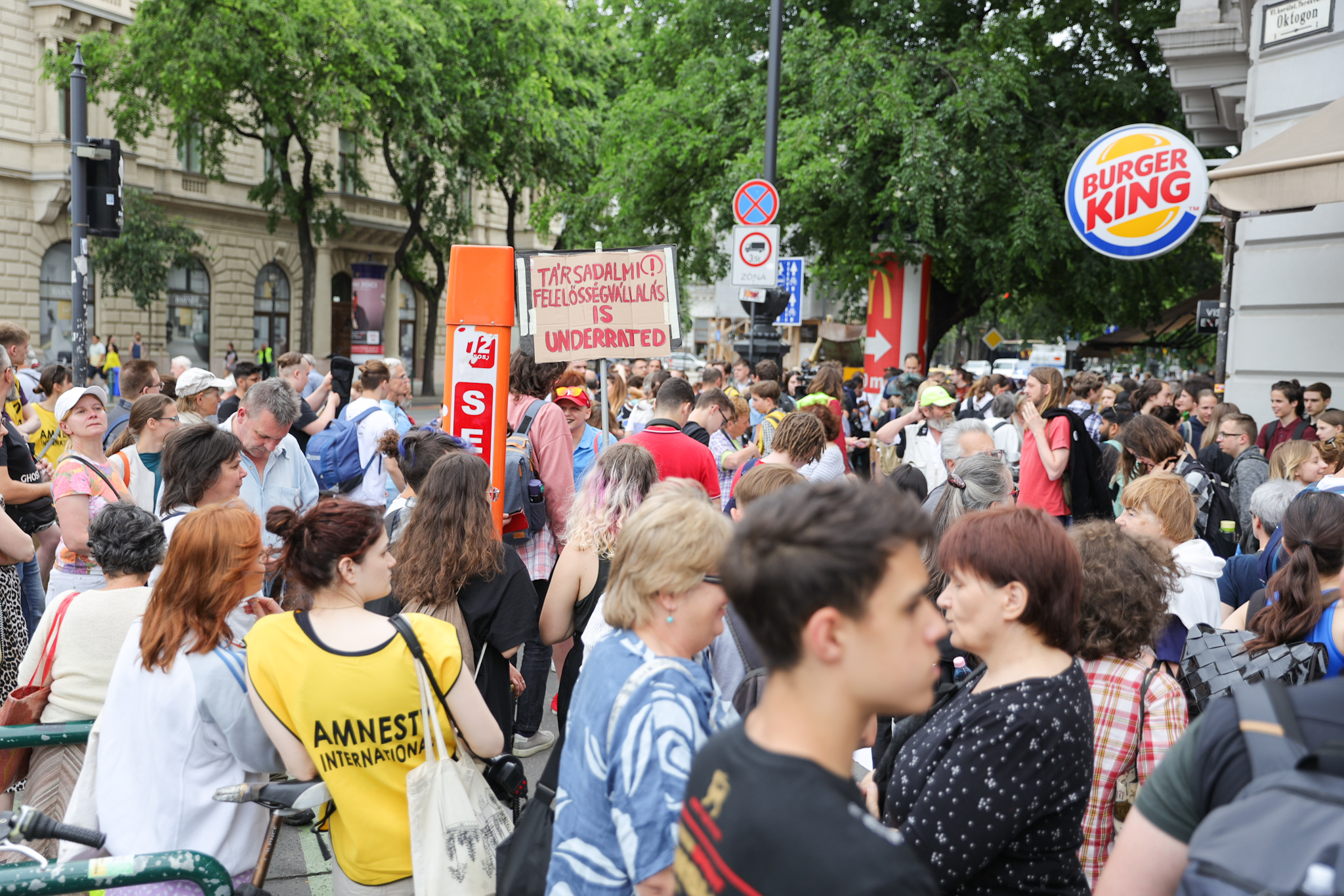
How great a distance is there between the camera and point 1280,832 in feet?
4.19

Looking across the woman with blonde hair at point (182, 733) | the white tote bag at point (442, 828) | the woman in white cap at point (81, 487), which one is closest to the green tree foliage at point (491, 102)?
the woman in white cap at point (81, 487)

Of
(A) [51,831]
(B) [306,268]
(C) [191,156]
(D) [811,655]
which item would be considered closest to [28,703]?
(A) [51,831]

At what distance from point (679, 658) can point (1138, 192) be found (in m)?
6.55

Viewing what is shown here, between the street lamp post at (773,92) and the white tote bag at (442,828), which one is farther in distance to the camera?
the street lamp post at (773,92)

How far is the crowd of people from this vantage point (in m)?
1.45

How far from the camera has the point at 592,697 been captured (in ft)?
7.23

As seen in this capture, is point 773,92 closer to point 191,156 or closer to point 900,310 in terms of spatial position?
point 900,310

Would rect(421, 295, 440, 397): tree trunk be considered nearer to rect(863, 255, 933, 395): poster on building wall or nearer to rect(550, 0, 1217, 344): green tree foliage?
rect(550, 0, 1217, 344): green tree foliage

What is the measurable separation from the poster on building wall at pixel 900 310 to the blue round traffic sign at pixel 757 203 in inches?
336

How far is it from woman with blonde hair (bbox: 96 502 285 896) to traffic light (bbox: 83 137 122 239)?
7.50 metres

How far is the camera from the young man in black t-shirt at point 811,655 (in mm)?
1403

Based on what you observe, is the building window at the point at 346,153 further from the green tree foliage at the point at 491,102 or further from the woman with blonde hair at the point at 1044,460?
the woman with blonde hair at the point at 1044,460

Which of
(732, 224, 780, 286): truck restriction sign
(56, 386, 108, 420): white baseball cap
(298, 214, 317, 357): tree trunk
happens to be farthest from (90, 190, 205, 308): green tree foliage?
(56, 386, 108, 420): white baseball cap

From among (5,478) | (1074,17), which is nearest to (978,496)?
(5,478)
